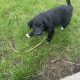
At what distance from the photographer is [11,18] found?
4.17 meters

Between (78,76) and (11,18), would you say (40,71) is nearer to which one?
(78,76)

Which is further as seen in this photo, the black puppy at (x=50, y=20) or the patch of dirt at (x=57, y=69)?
the black puppy at (x=50, y=20)

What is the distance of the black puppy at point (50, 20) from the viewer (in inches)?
135

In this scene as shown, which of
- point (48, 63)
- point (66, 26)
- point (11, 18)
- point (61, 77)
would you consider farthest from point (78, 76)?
point (11, 18)

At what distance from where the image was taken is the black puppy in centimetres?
343

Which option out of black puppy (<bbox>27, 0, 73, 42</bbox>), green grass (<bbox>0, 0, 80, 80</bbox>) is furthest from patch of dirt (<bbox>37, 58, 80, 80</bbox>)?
black puppy (<bbox>27, 0, 73, 42</bbox>)

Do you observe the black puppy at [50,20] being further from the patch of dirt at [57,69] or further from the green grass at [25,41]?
the patch of dirt at [57,69]

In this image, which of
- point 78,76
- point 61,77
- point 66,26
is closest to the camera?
point 78,76

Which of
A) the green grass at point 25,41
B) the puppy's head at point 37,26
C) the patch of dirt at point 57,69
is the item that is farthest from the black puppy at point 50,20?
the patch of dirt at point 57,69

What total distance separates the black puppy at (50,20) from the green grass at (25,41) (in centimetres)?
16

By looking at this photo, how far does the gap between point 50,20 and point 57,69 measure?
0.74 m

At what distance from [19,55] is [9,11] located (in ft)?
3.67

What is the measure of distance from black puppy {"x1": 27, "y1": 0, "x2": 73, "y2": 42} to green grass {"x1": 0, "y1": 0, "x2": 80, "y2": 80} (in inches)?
6.4

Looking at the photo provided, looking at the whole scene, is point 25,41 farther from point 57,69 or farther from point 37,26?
point 57,69
